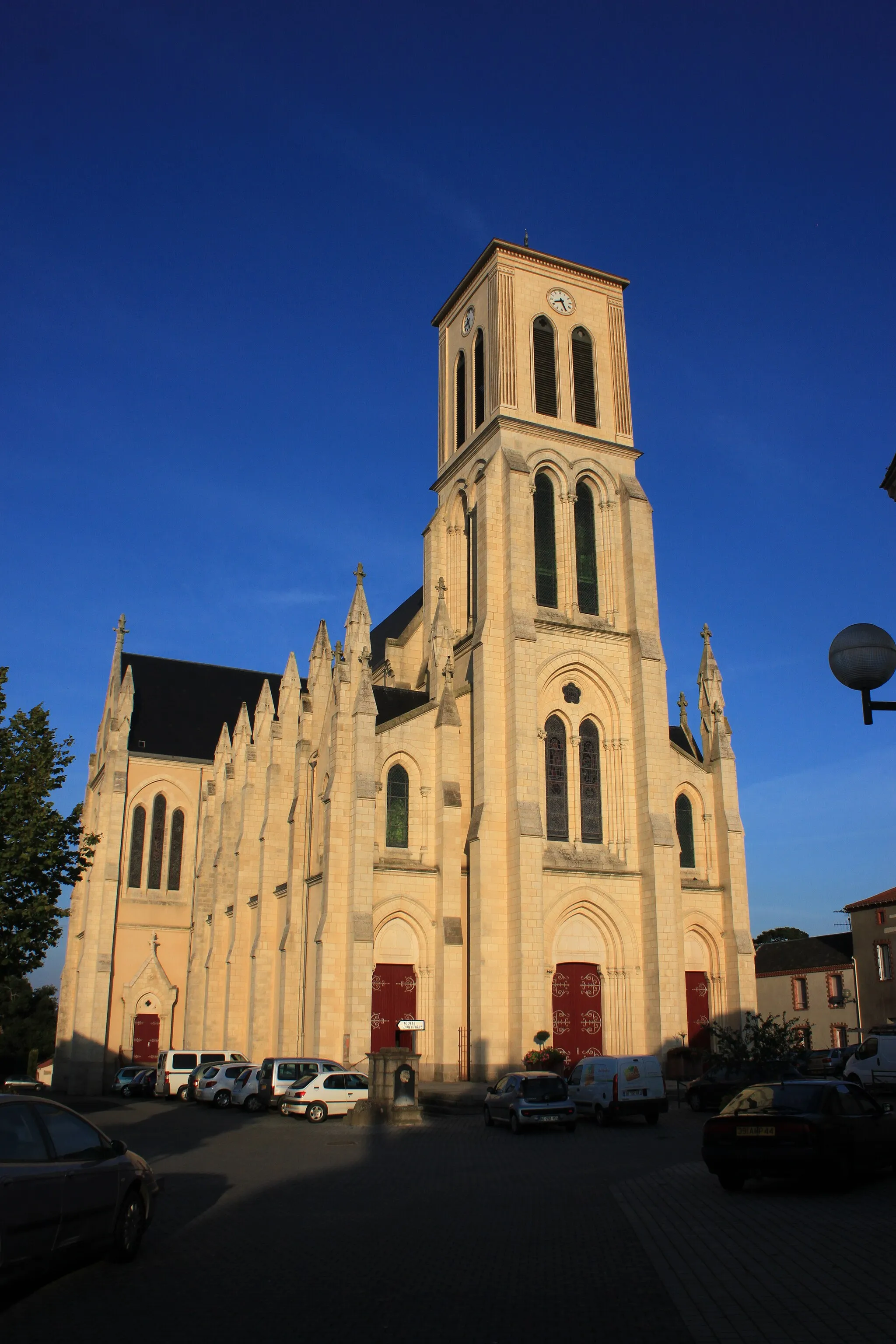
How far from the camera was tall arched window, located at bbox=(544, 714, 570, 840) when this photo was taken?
3428cm

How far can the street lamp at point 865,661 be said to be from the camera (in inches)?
330

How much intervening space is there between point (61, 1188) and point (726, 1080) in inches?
767

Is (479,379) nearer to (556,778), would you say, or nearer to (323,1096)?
(556,778)

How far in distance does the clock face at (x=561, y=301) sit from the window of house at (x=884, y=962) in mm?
31451

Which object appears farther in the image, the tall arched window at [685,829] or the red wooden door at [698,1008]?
the tall arched window at [685,829]

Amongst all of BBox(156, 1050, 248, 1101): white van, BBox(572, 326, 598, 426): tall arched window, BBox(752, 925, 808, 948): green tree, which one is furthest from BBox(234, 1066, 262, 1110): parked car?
BBox(752, 925, 808, 948): green tree

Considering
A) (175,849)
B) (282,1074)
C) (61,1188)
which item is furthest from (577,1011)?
(61,1188)

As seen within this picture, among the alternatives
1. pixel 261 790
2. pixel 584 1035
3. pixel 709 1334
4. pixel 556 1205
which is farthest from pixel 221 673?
pixel 709 1334

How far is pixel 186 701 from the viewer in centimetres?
5706

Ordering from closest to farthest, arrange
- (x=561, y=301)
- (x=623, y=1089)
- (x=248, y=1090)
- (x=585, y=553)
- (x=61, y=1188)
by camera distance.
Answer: (x=61, y=1188), (x=623, y=1089), (x=248, y=1090), (x=585, y=553), (x=561, y=301)

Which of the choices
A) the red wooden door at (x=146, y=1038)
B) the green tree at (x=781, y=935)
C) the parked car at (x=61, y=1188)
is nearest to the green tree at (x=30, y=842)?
the parked car at (x=61, y=1188)

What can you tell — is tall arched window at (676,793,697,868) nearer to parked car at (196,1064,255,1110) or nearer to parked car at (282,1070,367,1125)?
parked car at (282,1070,367,1125)

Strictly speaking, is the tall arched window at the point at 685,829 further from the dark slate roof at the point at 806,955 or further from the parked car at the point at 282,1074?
the dark slate roof at the point at 806,955

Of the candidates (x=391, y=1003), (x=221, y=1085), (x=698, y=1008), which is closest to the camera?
(x=221, y=1085)
